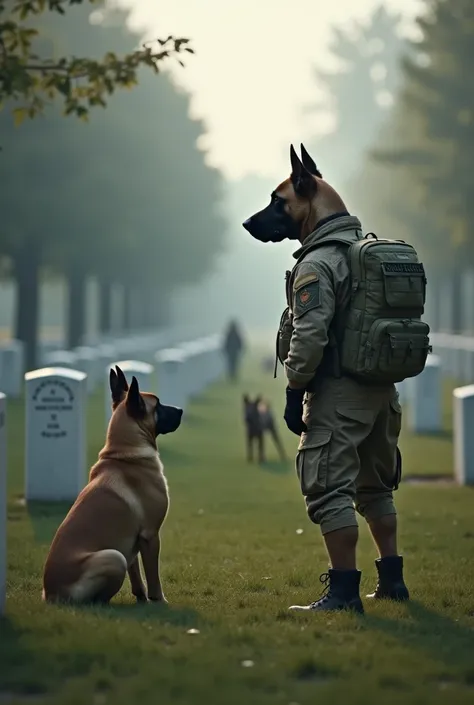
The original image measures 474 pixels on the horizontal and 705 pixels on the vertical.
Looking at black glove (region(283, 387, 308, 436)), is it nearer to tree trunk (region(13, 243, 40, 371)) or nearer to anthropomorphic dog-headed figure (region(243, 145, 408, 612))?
anthropomorphic dog-headed figure (region(243, 145, 408, 612))

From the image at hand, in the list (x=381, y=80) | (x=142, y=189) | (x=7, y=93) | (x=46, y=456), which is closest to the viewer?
(x=7, y=93)

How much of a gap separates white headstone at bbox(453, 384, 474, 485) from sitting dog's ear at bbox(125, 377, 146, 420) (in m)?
8.24

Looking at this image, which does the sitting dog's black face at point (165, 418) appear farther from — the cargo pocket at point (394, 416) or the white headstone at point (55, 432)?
the white headstone at point (55, 432)

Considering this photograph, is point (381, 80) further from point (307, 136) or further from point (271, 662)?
point (271, 662)

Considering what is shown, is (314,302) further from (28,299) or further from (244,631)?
(28,299)

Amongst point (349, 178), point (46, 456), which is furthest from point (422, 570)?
point (349, 178)

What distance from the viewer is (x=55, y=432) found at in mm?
13406

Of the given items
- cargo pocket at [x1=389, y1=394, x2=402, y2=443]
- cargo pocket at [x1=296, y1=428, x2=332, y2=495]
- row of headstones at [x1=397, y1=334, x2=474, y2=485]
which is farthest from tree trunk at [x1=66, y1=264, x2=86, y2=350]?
cargo pocket at [x1=296, y1=428, x2=332, y2=495]

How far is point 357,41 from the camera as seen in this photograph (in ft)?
276

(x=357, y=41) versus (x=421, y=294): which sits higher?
(x=357, y=41)

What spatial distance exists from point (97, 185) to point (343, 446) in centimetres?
3020

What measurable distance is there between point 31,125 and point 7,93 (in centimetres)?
2101

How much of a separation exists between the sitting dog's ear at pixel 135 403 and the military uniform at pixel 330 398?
841 mm

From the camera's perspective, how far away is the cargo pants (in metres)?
7.35
